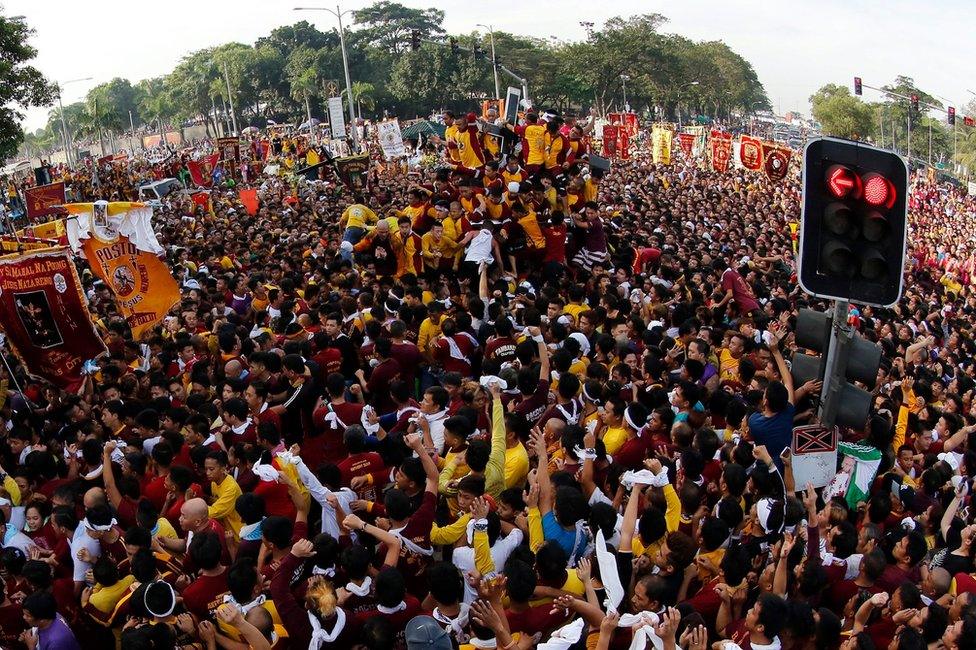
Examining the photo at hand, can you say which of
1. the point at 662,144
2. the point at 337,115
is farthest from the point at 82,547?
the point at 662,144

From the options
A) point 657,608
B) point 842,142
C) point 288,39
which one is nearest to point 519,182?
point 842,142

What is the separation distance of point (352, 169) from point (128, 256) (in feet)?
43.0

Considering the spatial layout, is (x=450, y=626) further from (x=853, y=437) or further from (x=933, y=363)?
(x=933, y=363)

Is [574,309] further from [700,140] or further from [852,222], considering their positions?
[700,140]

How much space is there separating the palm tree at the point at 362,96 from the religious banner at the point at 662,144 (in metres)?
43.8

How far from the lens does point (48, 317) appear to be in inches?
354

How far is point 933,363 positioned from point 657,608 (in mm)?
9174

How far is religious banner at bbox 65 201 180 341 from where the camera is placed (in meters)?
10.9

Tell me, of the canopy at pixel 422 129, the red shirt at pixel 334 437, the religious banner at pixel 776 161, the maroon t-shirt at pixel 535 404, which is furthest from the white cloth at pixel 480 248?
the canopy at pixel 422 129

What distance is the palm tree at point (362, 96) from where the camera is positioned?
2847 inches

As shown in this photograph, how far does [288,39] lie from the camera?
87188mm

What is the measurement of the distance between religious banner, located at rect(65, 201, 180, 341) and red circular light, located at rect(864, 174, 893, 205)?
8.51 m

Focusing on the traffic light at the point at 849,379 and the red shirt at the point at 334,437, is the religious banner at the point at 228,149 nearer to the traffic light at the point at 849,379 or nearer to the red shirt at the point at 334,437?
the red shirt at the point at 334,437

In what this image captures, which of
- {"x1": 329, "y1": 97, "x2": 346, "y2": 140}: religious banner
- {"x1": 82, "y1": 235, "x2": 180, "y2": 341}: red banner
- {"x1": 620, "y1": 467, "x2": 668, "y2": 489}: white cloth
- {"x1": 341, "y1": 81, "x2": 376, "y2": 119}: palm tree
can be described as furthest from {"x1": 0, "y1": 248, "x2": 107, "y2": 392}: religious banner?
{"x1": 341, "y1": 81, "x2": 376, "y2": 119}: palm tree
